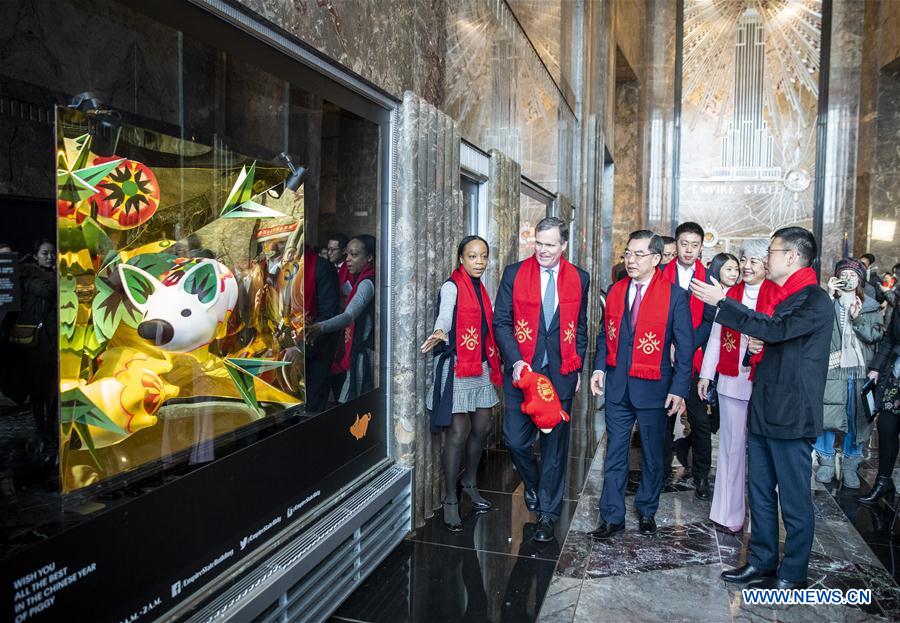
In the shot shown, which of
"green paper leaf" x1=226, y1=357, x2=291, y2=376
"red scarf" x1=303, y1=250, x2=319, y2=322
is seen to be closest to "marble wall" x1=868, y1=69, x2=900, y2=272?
"red scarf" x1=303, y1=250, x2=319, y2=322

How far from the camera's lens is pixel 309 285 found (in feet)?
8.96

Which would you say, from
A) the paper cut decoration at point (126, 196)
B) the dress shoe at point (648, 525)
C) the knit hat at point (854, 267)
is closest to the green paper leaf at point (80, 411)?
the paper cut decoration at point (126, 196)

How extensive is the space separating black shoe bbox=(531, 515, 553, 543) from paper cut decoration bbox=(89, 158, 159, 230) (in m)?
2.62

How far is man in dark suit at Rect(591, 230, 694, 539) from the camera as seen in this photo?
3496 millimetres

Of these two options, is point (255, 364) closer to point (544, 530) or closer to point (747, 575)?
point (544, 530)

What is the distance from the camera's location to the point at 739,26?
15.4m

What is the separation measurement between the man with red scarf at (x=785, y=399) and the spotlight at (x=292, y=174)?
1.86 metres

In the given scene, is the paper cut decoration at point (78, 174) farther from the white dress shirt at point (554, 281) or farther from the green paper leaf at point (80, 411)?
the white dress shirt at point (554, 281)

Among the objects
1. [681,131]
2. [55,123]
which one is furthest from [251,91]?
[681,131]

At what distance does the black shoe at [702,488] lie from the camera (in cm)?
430

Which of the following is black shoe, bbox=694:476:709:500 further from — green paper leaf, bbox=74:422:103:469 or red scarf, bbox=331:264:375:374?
green paper leaf, bbox=74:422:103:469

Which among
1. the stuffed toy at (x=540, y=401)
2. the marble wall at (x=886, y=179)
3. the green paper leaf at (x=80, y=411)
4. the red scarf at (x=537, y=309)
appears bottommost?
the stuffed toy at (x=540, y=401)

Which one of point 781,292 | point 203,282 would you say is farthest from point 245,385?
point 781,292

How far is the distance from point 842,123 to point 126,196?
16.7 m
